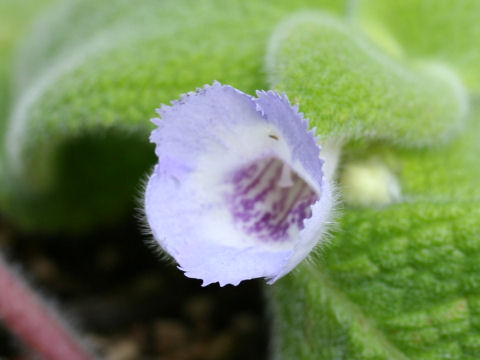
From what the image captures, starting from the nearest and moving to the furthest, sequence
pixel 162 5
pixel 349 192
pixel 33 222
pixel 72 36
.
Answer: pixel 349 192, pixel 162 5, pixel 72 36, pixel 33 222

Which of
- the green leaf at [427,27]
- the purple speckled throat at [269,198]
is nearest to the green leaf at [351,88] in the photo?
the purple speckled throat at [269,198]

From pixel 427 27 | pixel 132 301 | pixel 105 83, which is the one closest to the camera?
pixel 105 83

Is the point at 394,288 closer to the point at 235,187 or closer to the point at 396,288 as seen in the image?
the point at 396,288

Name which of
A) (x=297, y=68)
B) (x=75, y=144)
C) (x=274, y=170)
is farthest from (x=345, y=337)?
(x=75, y=144)

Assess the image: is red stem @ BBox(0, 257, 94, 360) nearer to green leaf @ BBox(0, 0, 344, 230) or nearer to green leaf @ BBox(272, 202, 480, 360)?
green leaf @ BBox(0, 0, 344, 230)

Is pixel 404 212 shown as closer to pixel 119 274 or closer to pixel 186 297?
pixel 186 297

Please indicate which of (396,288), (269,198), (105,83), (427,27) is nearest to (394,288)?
(396,288)

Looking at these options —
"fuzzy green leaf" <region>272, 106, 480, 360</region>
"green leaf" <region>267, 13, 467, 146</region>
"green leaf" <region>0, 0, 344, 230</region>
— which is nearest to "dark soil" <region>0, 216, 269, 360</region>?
"green leaf" <region>0, 0, 344, 230</region>
